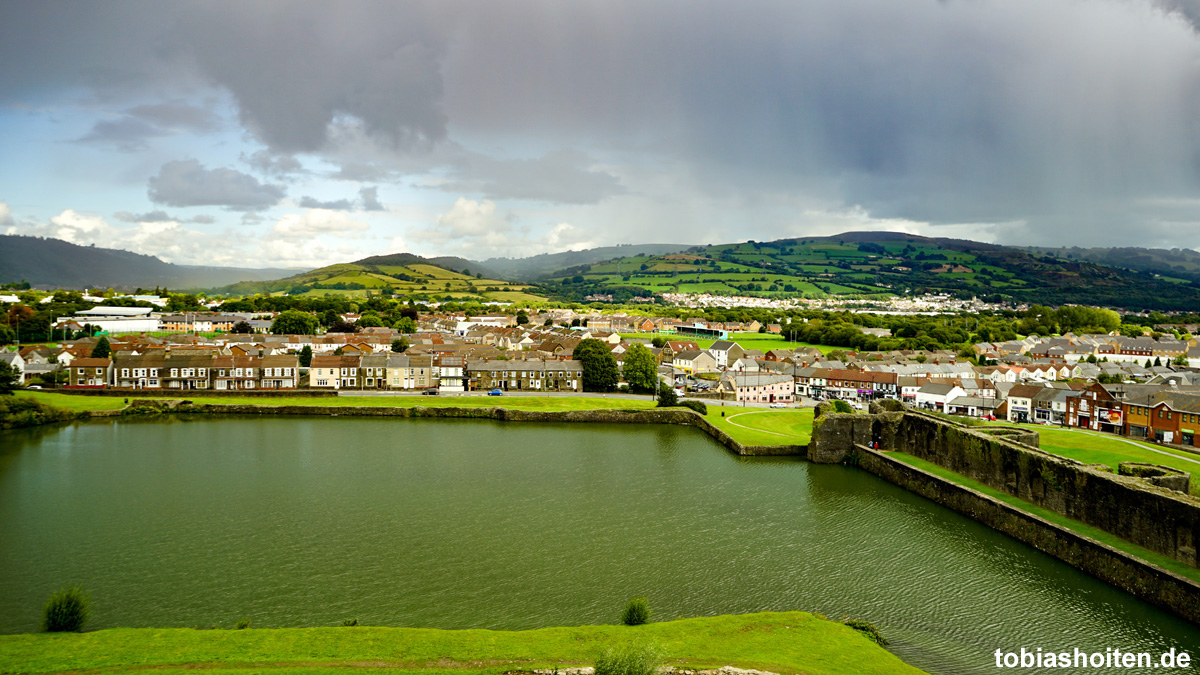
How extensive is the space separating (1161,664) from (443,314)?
10368cm

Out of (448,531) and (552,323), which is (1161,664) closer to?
(448,531)

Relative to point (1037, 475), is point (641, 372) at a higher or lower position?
higher

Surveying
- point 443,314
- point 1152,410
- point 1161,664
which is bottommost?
point 1161,664

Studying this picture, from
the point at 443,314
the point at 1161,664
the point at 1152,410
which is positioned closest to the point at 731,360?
the point at 1152,410

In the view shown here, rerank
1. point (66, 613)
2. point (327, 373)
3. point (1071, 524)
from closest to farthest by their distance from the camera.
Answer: point (66, 613) < point (1071, 524) < point (327, 373)

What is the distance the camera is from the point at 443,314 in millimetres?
108562

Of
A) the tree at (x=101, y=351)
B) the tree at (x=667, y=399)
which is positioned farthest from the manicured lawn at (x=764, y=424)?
the tree at (x=101, y=351)

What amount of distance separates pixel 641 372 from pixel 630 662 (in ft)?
135

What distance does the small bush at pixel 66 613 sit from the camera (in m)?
12.1

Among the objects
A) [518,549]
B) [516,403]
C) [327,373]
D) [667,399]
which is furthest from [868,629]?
[327,373]

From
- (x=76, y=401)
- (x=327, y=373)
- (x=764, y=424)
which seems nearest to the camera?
(x=764, y=424)

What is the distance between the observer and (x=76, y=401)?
1655 inches

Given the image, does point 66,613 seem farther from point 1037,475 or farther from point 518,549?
point 1037,475

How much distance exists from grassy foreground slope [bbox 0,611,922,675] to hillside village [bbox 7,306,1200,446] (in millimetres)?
30453
